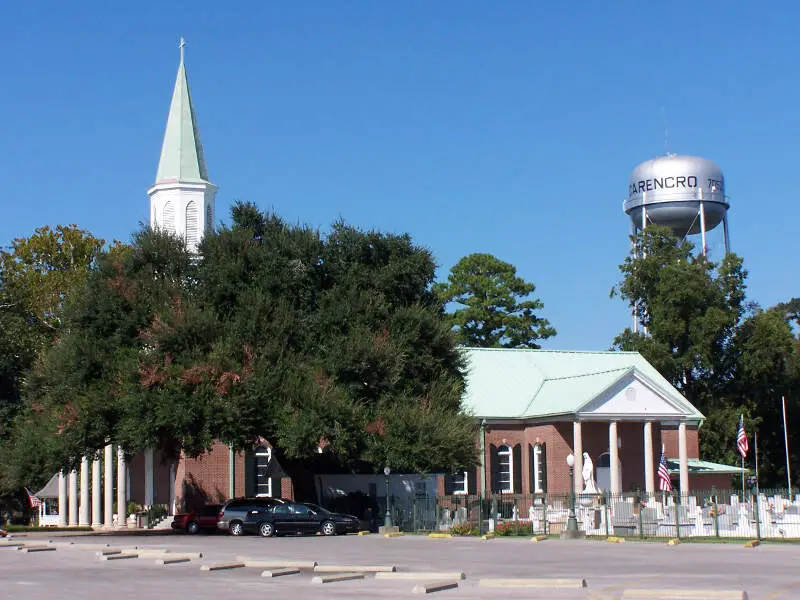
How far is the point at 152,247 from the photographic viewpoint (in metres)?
45.9

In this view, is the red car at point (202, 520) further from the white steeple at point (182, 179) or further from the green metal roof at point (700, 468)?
the green metal roof at point (700, 468)

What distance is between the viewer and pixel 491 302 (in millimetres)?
83875

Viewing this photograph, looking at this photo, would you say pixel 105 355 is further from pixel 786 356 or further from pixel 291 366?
pixel 786 356

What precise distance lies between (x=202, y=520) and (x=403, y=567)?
22800 mm

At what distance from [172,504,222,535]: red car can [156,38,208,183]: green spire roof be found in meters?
20.6

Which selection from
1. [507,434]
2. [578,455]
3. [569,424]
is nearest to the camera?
[578,455]

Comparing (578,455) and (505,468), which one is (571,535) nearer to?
(578,455)

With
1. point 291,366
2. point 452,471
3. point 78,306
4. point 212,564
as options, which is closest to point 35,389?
point 78,306

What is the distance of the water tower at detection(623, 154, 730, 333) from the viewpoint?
255ft

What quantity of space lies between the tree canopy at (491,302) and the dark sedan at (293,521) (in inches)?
1671

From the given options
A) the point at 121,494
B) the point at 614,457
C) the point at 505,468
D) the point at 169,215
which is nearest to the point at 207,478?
the point at 121,494

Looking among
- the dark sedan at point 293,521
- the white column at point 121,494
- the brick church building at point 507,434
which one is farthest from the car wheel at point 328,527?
the white column at point 121,494

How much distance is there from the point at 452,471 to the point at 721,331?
3282 cm

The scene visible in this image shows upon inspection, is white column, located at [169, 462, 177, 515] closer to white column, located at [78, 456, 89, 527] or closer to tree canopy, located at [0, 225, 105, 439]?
white column, located at [78, 456, 89, 527]
